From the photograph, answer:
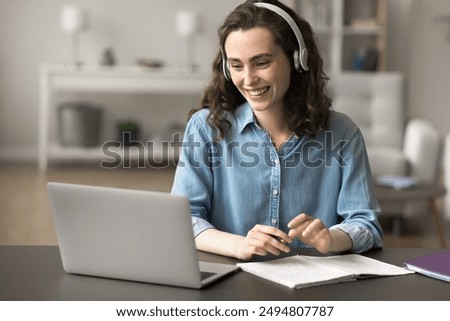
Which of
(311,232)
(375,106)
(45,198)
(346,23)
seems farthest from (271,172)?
(346,23)

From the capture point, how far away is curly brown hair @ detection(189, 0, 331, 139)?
1.86 meters

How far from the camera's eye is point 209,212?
1.95 metres

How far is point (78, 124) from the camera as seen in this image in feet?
21.4

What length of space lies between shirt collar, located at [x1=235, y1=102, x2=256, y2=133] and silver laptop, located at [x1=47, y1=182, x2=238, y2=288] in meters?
0.55

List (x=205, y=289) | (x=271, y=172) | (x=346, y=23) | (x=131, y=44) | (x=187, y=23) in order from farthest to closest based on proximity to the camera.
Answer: (x=131, y=44), (x=346, y=23), (x=187, y=23), (x=271, y=172), (x=205, y=289)

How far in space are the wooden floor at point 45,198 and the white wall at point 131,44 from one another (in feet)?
1.84

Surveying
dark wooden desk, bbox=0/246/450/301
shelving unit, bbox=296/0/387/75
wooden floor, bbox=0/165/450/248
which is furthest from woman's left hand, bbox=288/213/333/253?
shelving unit, bbox=296/0/387/75

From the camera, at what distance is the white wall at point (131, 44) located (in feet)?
22.3

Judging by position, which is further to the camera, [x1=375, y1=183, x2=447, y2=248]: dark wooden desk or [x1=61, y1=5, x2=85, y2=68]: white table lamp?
[x1=61, y1=5, x2=85, y2=68]: white table lamp

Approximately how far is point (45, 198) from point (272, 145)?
3658mm
